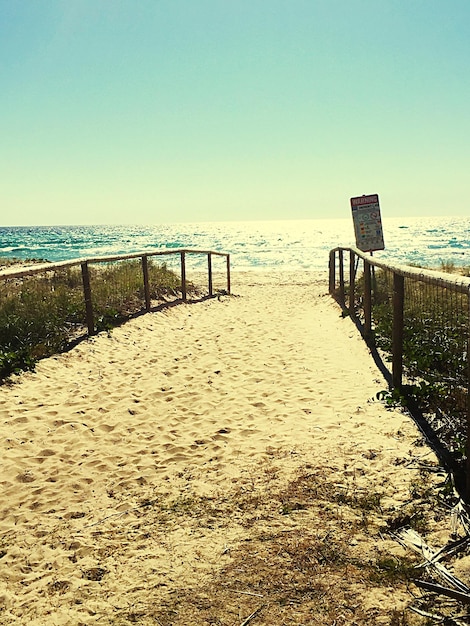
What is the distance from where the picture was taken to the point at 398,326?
5164 mm

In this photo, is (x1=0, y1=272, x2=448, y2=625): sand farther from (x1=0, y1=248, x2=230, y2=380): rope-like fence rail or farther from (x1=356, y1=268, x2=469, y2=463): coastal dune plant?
(x1=0, y1=248, x2=230, y2=380): rope-like fence rail

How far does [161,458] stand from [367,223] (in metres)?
7.73

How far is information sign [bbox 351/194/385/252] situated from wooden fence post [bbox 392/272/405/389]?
5167 millimetres

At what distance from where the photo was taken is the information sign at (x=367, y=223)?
10242mm

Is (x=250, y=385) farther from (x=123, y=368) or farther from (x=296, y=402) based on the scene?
(x=123, y=368)

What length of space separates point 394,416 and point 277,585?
255cm

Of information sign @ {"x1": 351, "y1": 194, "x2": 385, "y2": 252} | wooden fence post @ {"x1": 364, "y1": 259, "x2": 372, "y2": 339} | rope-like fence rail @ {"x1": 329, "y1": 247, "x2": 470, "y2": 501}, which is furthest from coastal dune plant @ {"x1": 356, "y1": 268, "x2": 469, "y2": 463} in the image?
information sign @ {"x1": 351, "y1": 194, "x2": 385, "y2": 252}

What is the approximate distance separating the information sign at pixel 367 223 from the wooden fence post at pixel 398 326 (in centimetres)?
517

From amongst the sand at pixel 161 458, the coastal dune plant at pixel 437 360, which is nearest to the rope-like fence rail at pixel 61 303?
the sand at pixel 161 458

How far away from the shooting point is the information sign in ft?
33.6

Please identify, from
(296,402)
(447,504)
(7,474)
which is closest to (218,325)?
(296,402)

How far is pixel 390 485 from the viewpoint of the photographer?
3.28 metres

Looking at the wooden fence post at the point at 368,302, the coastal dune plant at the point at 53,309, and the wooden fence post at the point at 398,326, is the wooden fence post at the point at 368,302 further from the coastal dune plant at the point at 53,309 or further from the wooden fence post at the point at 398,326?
the coastal dune plant at the point at 53,309

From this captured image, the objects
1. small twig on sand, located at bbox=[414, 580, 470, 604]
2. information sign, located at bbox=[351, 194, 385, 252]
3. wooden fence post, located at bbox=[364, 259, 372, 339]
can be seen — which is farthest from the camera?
information sign, located at bbox=[351, 194, 385, 252]
